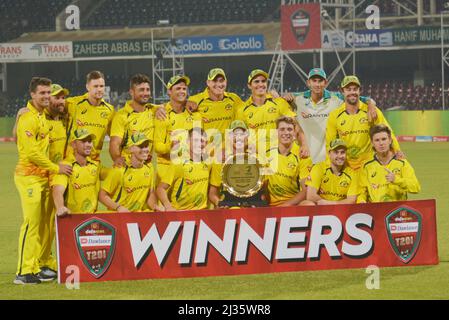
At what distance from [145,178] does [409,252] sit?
300cm

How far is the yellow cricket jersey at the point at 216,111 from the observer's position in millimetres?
12867

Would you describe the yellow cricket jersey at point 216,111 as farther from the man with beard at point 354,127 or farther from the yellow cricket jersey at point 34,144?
the yellow cricket jersey at point 34,144

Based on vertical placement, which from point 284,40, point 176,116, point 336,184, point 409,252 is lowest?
point 409,252

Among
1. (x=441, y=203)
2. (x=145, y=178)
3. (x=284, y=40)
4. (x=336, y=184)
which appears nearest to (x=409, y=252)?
(x=336, y=184)

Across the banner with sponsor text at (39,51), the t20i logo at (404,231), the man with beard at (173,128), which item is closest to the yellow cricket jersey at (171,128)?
the man with beard at (173,128)

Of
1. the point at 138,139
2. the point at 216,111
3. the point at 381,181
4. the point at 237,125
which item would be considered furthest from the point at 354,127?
the point at 138,139

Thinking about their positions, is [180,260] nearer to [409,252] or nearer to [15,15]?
[409,252]

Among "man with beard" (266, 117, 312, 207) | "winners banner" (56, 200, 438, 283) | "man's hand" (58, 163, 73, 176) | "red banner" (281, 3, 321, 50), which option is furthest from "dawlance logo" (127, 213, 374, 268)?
"red banner" (281, 3, 321, 50)

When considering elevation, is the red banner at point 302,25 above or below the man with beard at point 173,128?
above

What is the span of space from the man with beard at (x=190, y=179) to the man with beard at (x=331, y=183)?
3.85ft

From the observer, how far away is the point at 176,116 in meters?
12.3

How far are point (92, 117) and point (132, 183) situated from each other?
86 cm

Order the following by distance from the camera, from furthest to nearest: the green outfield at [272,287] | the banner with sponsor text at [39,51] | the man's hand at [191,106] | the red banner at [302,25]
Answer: the banner with sponsor text at [39,51]
the red banner at [302,25]
the man's hand at [191,106]
the green outfield at [272,287]

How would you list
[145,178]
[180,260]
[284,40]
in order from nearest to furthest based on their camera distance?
[180,260] → [145,178] → [284,40]
